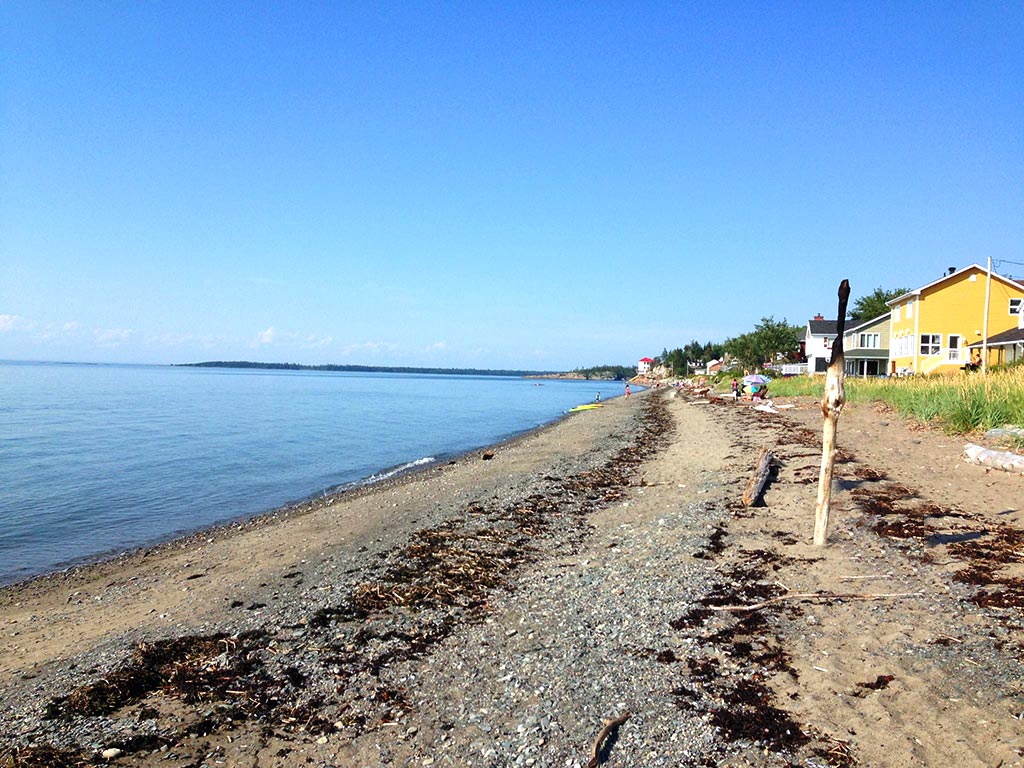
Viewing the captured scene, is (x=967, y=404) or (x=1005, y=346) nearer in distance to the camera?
(x=967, y=404)

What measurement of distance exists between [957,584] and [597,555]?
4396mm

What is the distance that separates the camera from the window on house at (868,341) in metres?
56.6

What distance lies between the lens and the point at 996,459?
11953mm

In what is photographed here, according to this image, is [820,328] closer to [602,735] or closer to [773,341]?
[773,341]

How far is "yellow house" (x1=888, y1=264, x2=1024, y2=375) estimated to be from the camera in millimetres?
41719

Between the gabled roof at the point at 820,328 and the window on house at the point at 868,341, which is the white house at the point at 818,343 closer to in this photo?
the gabled roof at the point at 820,328

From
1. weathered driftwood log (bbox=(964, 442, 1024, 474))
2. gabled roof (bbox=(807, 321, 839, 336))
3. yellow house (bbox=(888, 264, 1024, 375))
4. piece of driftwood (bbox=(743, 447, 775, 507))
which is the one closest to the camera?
weathered driftwood log (bbox=(964, 442, 1024, 474))

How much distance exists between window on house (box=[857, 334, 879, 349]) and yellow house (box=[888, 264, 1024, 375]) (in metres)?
13.6

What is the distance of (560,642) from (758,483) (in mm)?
7566

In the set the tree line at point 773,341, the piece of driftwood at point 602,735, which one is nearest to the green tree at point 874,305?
the tree line at point 773,341

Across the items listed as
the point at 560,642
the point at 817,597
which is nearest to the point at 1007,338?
the point at 817,597

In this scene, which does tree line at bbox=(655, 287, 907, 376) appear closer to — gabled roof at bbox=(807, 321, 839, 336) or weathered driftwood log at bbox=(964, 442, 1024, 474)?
gabled roof at bbox=(807, 321, 839, 336)

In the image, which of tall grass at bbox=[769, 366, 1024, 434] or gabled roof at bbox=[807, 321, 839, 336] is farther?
gabled roof at bbox=[807, 321, 839, 336]

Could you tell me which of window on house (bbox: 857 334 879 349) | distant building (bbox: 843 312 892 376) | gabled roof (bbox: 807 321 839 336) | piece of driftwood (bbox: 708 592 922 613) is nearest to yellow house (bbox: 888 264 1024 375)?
distant building (bbox: 843 312 892 376)
